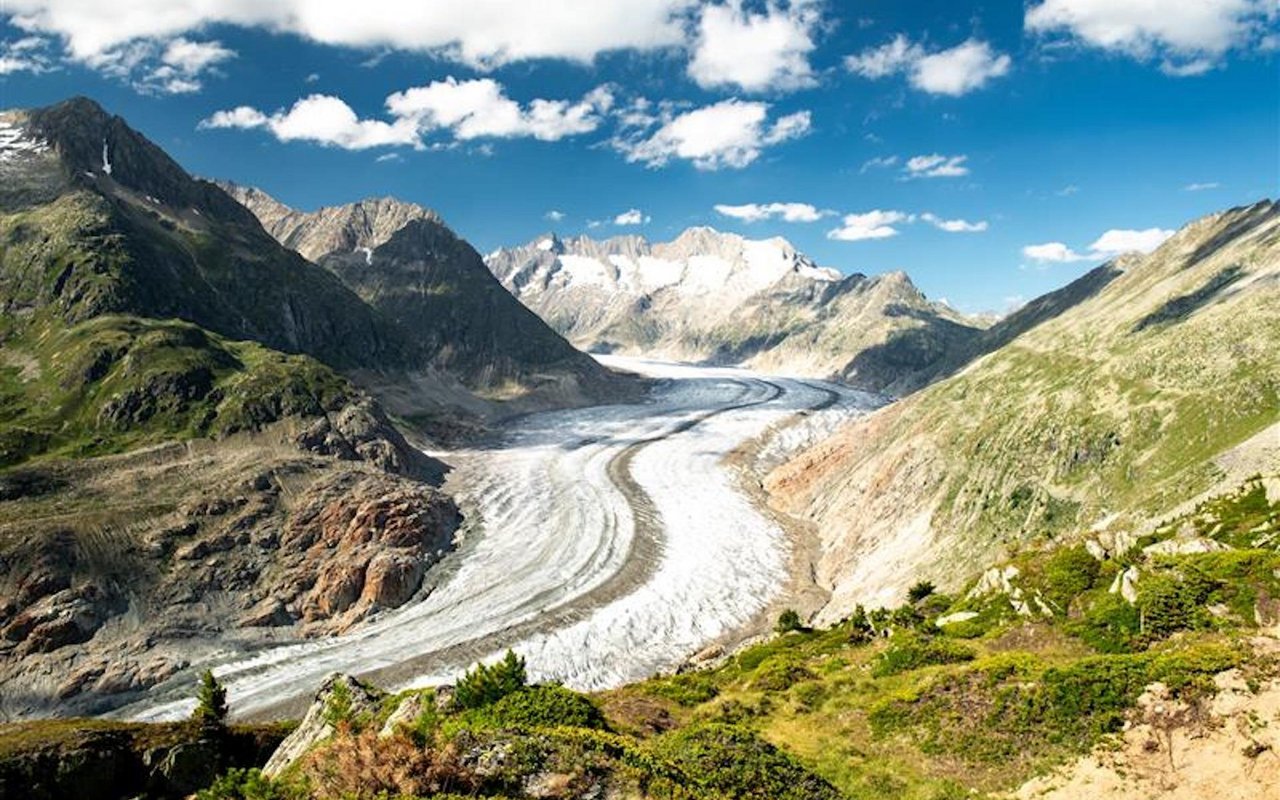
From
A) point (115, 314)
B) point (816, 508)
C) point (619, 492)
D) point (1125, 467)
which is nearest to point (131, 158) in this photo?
point (115, 314)

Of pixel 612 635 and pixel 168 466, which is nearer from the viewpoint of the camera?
pixel 612 635

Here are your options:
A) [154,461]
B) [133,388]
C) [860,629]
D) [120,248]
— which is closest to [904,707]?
[860,629]

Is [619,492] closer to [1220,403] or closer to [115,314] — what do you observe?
[1220,403]

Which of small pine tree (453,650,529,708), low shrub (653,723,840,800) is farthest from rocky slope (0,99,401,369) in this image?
low shrub (653,723,840,800)

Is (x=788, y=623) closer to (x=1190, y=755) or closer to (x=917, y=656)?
(x=917, y=656)

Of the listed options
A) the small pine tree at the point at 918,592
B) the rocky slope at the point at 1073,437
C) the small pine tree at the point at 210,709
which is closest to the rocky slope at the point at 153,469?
the small pine tree at the point at 210,709

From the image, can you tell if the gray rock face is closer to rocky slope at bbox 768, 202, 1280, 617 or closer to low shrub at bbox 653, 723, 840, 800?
low shrub at bbox 653, 723, 840, 800

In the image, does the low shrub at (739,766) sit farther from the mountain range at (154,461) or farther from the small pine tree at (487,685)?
the mountain range at (154,461)
